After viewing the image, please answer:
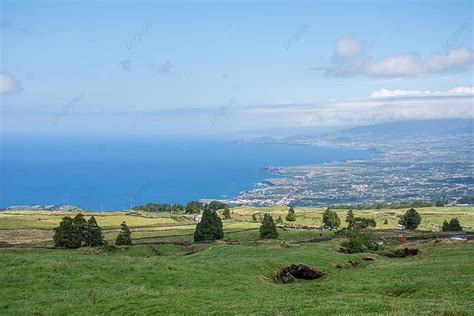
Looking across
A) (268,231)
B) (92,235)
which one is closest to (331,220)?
(268,231)

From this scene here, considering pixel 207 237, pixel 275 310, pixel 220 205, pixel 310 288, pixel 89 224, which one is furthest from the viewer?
pixel 220 205

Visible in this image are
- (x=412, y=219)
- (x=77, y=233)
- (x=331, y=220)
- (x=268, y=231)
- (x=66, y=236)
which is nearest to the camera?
(x=66, y=236)

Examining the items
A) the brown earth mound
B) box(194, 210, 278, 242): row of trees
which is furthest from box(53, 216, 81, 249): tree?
the brown earth mound

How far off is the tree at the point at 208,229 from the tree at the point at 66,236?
68.0 feet

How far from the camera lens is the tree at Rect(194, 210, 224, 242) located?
75938mm

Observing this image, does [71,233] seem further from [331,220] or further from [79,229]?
[331,220]

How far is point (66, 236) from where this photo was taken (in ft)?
213

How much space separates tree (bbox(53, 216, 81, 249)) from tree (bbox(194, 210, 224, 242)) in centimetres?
2073

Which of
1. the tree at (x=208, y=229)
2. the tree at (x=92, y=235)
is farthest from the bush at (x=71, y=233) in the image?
the tree at (x=208, y=229)

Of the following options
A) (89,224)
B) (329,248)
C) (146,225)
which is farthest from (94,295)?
(146,225)

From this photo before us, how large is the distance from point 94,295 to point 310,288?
47.1 ft

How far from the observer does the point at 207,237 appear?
75.6m

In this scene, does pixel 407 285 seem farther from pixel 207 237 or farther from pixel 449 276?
pixel 207 237

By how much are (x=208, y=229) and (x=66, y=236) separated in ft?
79.9
